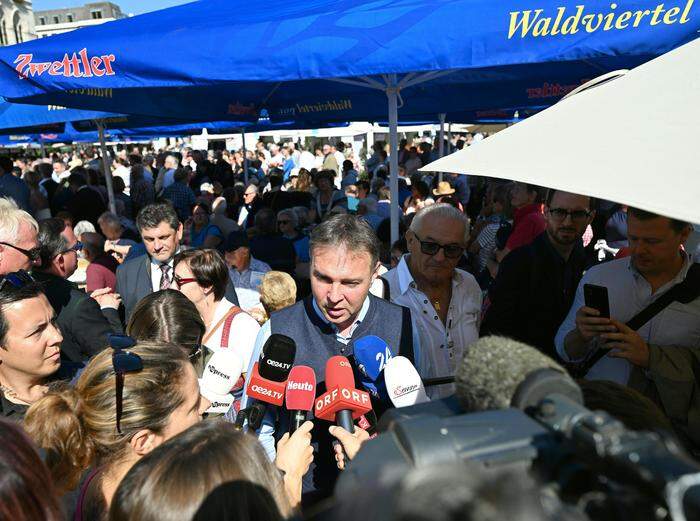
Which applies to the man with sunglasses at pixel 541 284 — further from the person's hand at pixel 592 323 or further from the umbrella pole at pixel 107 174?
the umbrella pole at pixel 107 174

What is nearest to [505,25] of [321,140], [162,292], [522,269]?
[522,269]

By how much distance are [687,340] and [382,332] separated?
1155mm

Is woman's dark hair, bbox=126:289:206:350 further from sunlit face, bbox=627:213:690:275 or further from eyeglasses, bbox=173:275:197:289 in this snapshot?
sunlit face, bbox=627:213:690:275

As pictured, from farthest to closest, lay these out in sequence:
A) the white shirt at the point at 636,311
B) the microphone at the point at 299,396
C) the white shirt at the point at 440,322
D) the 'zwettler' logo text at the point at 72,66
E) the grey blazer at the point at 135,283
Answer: the grey blazer at the point at 135,283, the 'zwettler' logo text at the point at 72,66, the white shirt at the point at 440,322, the white shirt at the point at 636,311, the microphone at the point at 299,396

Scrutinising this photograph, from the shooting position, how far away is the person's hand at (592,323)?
204 centimetres

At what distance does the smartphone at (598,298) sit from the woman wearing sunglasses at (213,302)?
1.76 metres

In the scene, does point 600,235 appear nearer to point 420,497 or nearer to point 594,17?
point 594,17

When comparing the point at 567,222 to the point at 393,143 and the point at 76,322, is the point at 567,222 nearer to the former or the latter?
the point at 393,143

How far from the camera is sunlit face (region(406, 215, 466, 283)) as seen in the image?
9.13ft

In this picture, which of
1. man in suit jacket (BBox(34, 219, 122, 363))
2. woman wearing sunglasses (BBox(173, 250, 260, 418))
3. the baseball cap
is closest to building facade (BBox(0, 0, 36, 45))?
the baseball cap

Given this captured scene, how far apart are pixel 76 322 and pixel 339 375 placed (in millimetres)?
2050

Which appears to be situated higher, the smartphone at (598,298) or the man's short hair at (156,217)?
the man's short hair at (156,217)

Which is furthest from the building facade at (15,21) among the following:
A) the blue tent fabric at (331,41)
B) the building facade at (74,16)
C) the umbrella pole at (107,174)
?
the blue tent fabric at (331,41)

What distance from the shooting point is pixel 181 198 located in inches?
406
